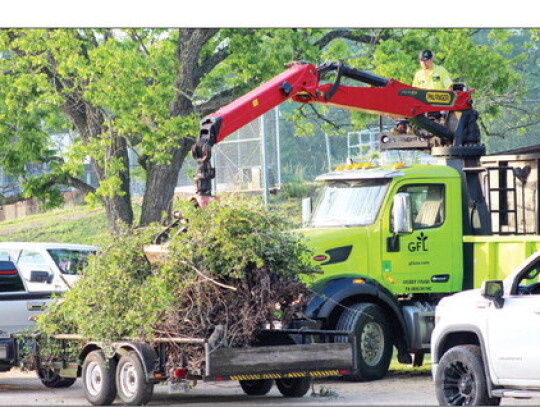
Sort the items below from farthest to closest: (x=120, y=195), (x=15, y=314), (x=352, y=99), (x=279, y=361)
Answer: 1. (x=120, y=195)
2. (x=352, y=99)
3. (x=15, y=314)
4. (x=279, y=361)

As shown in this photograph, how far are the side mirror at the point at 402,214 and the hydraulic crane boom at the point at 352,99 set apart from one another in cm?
195

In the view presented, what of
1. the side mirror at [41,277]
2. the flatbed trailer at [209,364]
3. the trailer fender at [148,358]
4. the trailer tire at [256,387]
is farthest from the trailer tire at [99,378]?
the side mirror at [41,277]

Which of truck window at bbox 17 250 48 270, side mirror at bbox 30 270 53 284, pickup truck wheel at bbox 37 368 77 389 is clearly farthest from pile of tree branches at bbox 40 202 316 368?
truck window at bbox 17 250 48 270

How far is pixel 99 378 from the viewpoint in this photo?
13422 millimetres

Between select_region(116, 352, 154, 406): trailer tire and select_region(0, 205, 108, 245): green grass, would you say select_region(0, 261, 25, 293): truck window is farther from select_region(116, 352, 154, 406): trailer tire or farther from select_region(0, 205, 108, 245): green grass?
select_region(0, 205, 108, 245): green grass

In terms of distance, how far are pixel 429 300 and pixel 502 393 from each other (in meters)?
5.91

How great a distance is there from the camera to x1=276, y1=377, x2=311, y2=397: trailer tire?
1398 cm

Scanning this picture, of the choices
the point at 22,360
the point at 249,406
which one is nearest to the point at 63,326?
the point at 22,360

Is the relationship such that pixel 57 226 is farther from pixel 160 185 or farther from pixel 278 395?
pixel 278 395

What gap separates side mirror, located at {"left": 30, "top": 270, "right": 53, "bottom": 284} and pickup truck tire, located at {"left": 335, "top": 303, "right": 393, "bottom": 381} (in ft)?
19.7

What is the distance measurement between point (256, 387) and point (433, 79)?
6537 millimetres

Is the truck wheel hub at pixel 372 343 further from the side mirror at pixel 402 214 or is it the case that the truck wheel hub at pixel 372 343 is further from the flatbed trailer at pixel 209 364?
the flatbed trailer at pixel 209 364

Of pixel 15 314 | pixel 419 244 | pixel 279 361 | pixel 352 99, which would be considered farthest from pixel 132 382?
pixel 352 99
